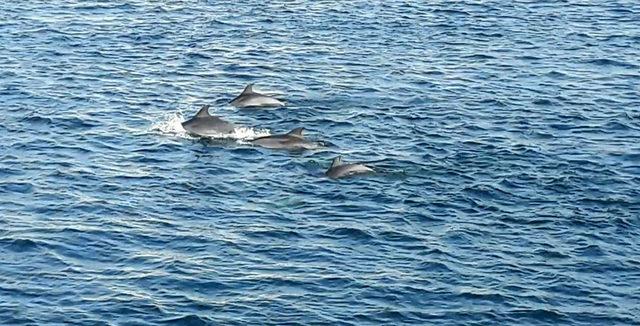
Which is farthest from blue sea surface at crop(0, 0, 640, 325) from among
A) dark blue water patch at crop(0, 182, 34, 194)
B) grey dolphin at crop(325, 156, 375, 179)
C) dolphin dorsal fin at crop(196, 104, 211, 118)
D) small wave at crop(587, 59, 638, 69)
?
dolphin dorsal fin at crop(196, 104, 211, 118)

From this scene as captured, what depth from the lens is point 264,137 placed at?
41031mm

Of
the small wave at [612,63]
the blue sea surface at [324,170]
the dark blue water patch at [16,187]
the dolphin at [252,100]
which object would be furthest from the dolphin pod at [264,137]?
the small wave at [612,63]

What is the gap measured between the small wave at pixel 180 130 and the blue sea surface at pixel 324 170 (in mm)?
109

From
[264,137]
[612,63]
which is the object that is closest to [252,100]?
[264,137]

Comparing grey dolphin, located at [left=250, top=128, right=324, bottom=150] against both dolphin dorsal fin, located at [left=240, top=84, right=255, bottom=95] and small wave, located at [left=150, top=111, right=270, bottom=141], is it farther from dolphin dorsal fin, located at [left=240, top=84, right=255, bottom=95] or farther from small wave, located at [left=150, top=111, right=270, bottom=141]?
dolphin dorsal fin, located at [left=240, top=84, right=255, bottom=95]

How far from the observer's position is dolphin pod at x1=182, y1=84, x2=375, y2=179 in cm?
3803

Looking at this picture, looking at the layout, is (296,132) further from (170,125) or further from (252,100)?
(170,125)

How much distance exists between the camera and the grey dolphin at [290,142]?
40.6 meters

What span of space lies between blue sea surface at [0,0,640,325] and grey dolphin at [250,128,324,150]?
0.68 m

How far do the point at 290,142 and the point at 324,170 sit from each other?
2.25 metres

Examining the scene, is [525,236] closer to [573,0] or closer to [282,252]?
[282,252]

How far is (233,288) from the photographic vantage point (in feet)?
101

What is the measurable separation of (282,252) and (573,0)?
3293 centimetres

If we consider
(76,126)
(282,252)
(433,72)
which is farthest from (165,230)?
(433,72)
